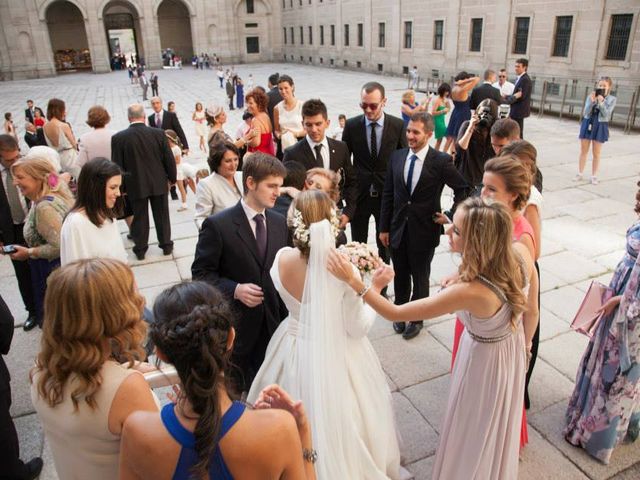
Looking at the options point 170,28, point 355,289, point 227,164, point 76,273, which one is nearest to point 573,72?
point 227,164

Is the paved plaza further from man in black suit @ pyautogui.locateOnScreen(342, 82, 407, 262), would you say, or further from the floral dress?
man in black suit @ pyautogui.locateOnScreen(342, 82, 407, 262)

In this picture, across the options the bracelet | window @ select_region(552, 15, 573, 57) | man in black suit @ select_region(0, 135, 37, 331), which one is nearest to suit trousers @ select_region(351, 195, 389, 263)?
the bracelet

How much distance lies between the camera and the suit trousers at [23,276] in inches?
179

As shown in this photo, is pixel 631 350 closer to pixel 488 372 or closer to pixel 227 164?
pixel 488 372

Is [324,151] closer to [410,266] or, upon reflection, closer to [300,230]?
[410,266]

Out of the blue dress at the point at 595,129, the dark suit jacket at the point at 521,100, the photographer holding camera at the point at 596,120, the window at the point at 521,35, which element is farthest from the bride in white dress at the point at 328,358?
the window at the point at 521,35

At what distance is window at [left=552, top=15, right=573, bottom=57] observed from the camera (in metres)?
17.9

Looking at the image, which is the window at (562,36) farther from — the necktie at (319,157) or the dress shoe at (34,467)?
the dress shoe at (34,467)

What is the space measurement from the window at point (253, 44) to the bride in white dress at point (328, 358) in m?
48.7

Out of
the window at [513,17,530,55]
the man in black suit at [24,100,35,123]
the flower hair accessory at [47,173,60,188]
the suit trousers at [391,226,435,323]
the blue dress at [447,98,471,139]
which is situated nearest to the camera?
the flower hair accessory at [47,173,60,188]

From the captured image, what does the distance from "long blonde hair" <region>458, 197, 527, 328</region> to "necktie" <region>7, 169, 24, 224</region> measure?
168 inches

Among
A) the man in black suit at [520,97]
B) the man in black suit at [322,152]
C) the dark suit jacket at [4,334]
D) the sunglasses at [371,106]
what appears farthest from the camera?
the man in black suit at [520,97]

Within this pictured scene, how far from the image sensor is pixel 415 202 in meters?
4.18

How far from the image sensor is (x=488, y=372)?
7.98 feet
